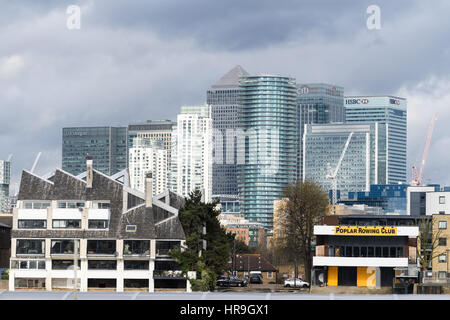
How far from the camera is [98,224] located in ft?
588

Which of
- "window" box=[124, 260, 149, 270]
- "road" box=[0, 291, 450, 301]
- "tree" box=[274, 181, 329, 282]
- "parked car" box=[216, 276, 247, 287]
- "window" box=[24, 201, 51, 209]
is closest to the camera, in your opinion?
"road" box=[0, 291, 450, 301]

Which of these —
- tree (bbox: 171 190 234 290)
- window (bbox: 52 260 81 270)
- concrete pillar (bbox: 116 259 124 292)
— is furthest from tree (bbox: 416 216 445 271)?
window (bbox: 52 260 81 270)

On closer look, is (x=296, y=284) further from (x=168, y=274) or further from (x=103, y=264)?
(x=103, y=264)

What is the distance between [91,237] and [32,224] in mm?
10935

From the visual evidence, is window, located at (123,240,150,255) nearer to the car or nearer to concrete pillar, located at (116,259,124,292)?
concrete pillar, located at (116,259,124,292)

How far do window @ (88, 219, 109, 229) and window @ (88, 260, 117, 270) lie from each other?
681cm

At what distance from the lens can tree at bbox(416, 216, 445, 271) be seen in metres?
178

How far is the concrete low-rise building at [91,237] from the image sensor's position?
17388 centimetres

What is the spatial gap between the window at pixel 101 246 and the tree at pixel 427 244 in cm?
5483

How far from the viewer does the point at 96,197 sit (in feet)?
593

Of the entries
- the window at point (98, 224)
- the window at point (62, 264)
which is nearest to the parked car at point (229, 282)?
the window at point (98, 224)

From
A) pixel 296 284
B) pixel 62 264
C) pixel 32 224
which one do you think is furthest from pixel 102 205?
pixel 296 284
